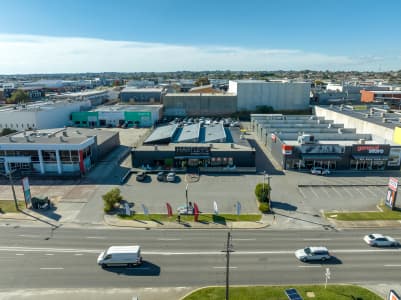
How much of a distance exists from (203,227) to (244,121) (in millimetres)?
83028

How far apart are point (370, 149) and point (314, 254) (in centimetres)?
3773

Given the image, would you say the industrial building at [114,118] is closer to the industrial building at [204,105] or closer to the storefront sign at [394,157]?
the industrial building at [204,105]

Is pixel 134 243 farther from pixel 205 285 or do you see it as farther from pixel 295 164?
pixel 295 164

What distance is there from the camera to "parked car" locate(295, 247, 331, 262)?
30.1 meters

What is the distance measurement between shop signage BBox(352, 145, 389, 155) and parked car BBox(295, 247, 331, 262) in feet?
115

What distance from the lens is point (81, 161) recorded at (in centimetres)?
5672

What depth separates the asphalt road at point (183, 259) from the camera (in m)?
27.4

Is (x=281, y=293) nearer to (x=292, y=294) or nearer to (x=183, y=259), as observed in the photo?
(x=292, y=294)

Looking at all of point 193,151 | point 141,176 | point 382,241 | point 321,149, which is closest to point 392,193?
point 382,241

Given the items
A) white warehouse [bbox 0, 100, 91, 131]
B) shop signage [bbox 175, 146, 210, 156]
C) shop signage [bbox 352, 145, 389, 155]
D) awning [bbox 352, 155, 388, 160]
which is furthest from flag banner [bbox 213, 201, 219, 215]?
white warehouse [bbox 0, 100, 91, 131]

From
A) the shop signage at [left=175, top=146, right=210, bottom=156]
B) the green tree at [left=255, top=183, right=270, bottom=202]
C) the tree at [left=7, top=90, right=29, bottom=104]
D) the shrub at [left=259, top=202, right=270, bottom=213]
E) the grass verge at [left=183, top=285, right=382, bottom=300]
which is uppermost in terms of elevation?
the tree at [left=7, top=90, right=29, bottom=104]

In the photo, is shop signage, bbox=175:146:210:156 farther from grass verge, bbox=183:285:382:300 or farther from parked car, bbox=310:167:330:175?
grass verge, bbox=183:285:382:300

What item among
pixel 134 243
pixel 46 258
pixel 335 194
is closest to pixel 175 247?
pixel 134 243

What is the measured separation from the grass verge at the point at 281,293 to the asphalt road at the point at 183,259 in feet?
4.29
